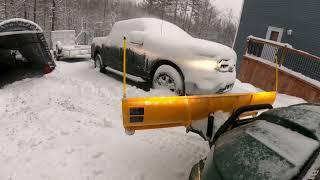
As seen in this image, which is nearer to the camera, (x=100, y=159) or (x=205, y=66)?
(x=100, y=159)

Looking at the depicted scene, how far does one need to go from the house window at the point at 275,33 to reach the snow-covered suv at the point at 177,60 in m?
9.85

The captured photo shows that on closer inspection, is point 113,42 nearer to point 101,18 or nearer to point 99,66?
point 99,66

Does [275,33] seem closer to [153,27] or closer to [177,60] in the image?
[153,27]

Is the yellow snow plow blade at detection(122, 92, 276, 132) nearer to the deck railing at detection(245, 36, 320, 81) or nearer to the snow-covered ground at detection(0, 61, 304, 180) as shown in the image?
the snow-covered ground at detection(0, 61, 304, 180)

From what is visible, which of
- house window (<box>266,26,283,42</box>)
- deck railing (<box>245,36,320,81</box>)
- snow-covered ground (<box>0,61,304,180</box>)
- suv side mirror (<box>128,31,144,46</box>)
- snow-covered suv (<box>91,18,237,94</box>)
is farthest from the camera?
house window (<box>266,26,283,42</box>)

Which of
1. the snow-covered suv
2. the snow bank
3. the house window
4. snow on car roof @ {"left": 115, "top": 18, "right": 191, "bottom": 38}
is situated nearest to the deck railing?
snow on car roof @ {"left": 115, "top": 18, "right": 191, "bottom": 38}

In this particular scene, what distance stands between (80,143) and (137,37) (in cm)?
373

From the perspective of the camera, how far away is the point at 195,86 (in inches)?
233

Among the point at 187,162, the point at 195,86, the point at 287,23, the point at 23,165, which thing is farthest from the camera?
the point at 287,23

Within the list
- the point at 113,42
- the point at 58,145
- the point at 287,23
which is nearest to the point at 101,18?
the point at 287,23

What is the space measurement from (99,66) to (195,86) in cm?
460

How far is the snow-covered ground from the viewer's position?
3.70 meters

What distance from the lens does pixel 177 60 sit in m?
6.17

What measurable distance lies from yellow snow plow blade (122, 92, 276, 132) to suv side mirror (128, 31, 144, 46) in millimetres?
3809
